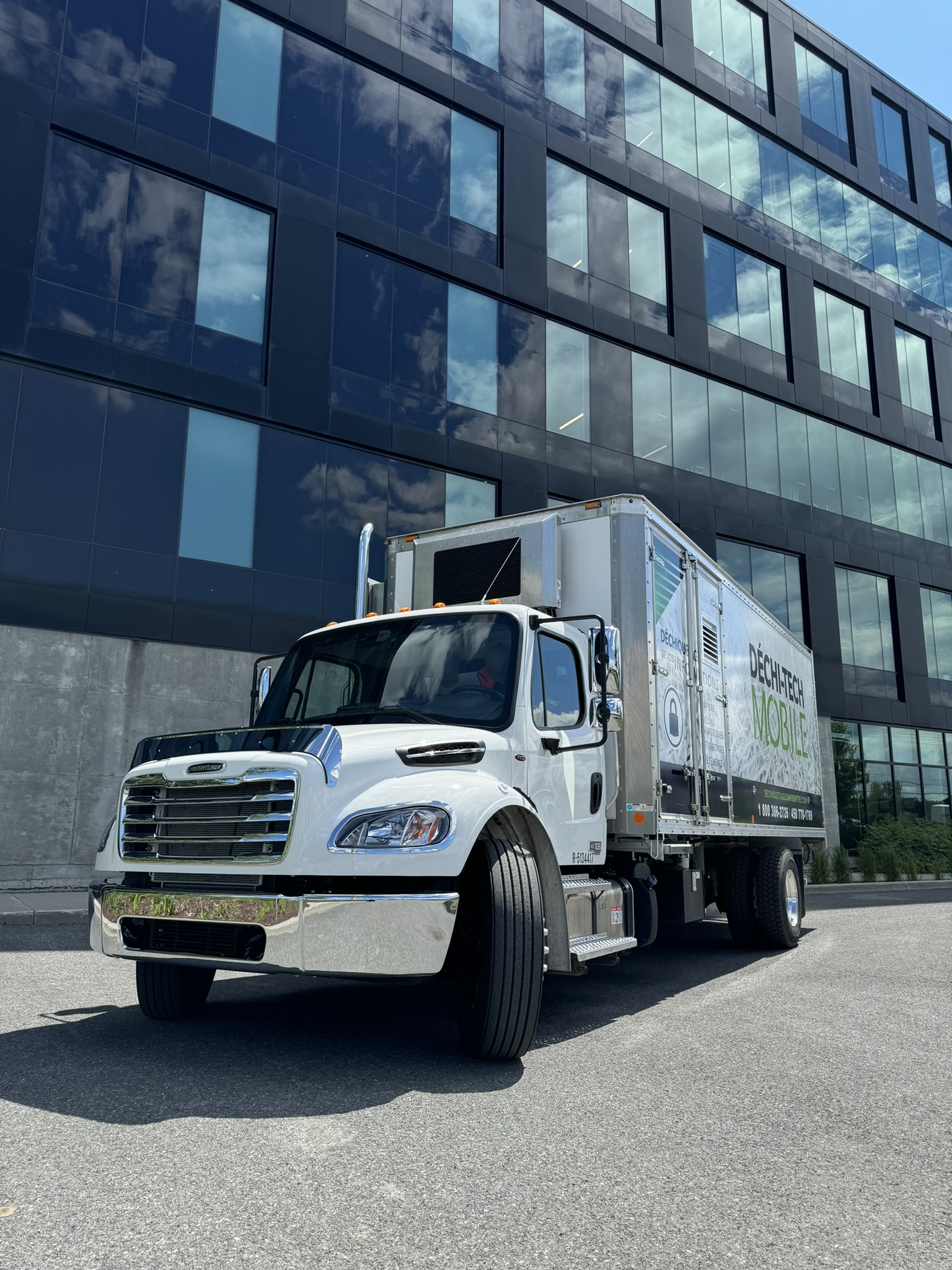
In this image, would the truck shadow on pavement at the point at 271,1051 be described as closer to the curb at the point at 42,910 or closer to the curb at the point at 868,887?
the curb at the point at 42,910

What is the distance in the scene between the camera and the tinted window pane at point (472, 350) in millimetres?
21453

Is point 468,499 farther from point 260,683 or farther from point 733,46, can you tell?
point 733,46

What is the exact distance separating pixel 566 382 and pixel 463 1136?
21.2 metres

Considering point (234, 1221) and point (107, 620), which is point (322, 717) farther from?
point (107, 620)

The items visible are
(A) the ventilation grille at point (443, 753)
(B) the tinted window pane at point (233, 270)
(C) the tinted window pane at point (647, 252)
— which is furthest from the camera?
(C) the tinted window pane at point (647, 252)

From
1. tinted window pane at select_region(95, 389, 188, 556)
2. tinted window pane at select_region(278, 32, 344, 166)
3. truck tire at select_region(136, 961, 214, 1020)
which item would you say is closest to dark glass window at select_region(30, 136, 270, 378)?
tinted window pane at select_region(95, 389, 188, 556)

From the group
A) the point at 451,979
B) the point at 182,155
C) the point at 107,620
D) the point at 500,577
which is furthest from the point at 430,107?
the point at 451,979

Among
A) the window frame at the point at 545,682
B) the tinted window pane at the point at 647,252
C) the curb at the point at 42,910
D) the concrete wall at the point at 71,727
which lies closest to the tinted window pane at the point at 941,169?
the tinted window pane at the point at 647,252

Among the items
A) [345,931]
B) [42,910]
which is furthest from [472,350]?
[345,931]

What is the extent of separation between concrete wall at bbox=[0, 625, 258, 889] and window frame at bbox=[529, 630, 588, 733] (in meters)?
11.3

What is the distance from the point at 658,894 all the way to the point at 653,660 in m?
2.22

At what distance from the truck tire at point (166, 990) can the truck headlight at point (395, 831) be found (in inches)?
76.2

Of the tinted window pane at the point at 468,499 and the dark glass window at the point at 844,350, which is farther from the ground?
the dark glass window at the point at 844,350

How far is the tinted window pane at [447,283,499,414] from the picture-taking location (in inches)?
845
